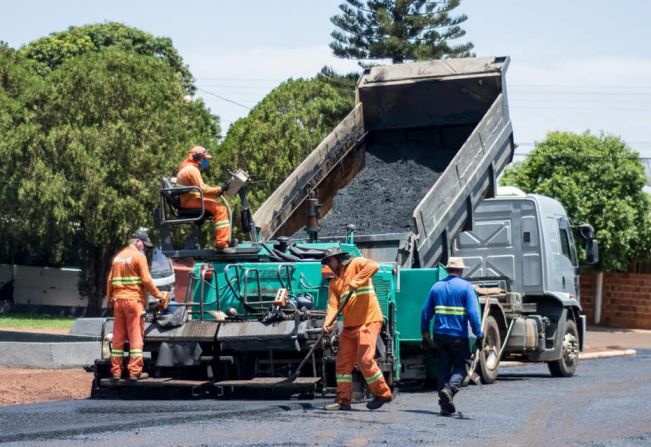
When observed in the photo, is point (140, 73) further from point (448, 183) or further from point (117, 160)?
point (448, 183)

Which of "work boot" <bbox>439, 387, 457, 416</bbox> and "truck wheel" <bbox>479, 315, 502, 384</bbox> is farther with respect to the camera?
"truck wheel" <bbox>479, 315, 502, 384</bbox>

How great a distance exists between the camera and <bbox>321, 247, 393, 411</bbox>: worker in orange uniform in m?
11.4

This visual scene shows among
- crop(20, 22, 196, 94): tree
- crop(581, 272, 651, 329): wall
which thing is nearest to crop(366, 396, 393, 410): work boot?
crop(581, 272, 651, 329): wall

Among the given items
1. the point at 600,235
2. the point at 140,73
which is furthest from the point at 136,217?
the point at 600,235

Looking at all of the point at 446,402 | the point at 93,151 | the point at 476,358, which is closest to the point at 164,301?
the point at 446,402

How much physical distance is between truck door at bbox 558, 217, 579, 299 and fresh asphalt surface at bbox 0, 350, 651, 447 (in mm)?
4064

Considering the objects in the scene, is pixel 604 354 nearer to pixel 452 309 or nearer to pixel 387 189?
pixel 387 189

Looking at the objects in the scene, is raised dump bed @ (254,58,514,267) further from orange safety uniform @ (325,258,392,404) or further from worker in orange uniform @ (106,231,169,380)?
worker in orange uniform @ (106,231,169,380)

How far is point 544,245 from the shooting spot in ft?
55.5

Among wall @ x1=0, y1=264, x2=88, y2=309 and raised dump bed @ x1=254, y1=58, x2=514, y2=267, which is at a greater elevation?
raised dump bed @ x1=254, y1=58, x2=514, y2=267

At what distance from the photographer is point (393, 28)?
35.7 meters

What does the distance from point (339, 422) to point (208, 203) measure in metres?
3.54

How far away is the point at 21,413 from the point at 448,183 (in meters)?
5.75

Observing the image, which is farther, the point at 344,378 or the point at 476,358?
the point at 476,358
